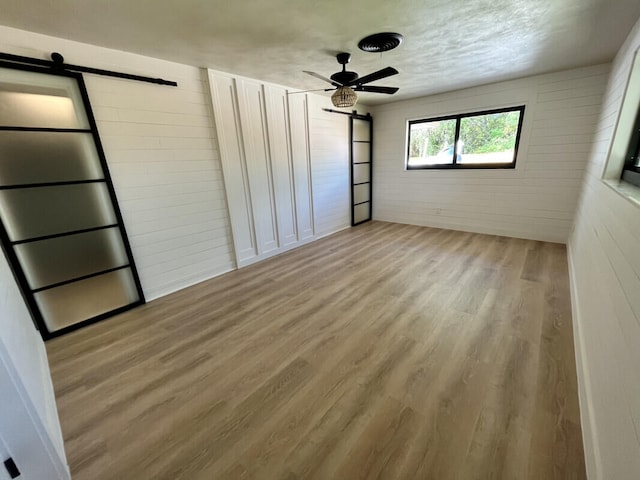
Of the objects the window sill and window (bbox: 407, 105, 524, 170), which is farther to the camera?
window (bbox: 407, 105, 524, 170)

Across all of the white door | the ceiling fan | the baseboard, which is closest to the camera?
the white door

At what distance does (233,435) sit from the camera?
4.78 ft

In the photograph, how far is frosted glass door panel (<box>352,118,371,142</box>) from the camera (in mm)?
5363

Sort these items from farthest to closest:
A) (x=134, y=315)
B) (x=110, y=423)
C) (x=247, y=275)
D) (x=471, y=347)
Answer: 1. (x=247, y=275)
2. (x=134, y=315)
3. (x=471, y=347)
4. (x=110, y=423)

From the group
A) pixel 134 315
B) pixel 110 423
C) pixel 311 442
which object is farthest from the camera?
pixel 134 315

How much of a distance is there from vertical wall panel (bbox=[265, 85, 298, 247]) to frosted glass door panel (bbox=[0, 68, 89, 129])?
2.13m

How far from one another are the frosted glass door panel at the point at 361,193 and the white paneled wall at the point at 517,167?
1.68ft

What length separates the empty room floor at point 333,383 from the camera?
1.32m

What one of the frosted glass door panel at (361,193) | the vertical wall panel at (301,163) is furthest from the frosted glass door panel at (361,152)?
the vertical wall panel at (301,163)

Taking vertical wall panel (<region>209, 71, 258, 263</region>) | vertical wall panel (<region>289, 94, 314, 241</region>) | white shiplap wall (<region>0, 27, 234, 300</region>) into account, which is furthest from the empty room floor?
vertical wall panel (<region>289, 94, 314, 241</region>)

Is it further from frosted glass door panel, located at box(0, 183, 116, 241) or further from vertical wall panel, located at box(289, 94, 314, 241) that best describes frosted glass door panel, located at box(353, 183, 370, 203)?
frosted glass door panel, located at box(0, 183, 116, 241)

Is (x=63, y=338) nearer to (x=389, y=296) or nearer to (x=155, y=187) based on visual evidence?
(x=155, y=187)

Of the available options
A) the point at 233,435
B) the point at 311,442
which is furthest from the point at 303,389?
the point at 233,435

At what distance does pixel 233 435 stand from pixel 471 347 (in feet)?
5.82
